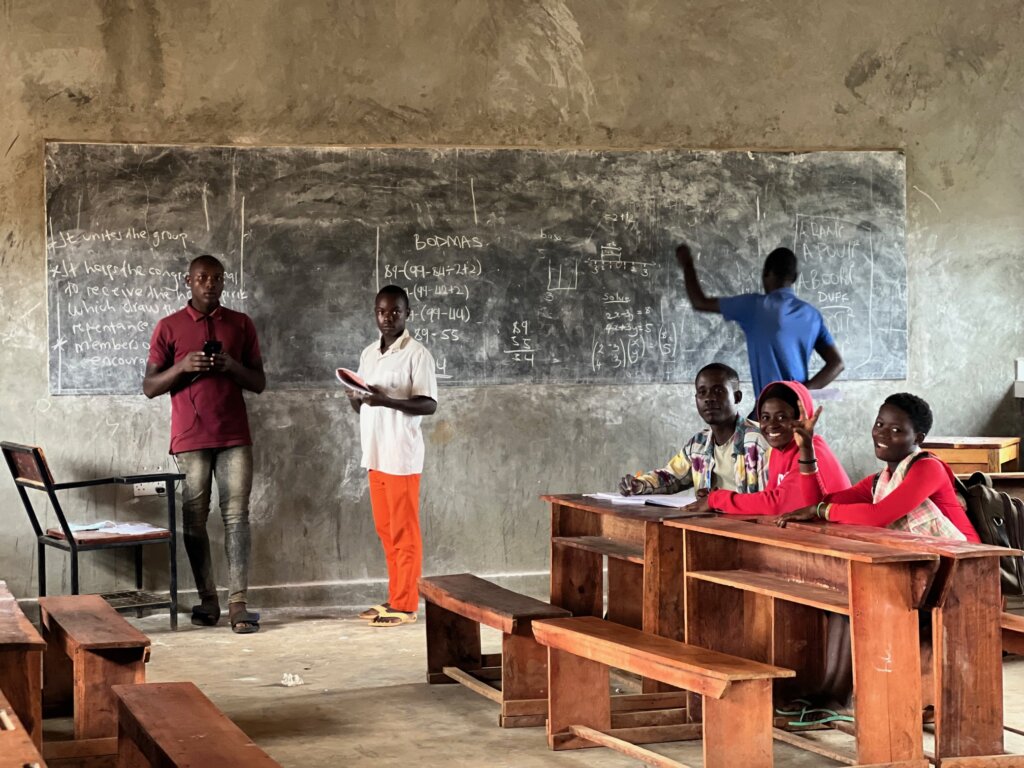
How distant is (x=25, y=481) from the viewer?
632 cm

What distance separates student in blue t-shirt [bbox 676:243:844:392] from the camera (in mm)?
6898

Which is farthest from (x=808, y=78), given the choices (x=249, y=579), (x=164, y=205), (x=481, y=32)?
(x=249, y=579)

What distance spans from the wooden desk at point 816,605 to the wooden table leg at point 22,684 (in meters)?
2.01

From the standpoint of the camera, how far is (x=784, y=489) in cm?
462

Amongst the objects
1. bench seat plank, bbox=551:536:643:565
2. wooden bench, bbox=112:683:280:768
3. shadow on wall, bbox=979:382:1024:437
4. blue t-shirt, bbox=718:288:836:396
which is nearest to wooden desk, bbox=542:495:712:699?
bench seat plank, bbox=551:536:643:565

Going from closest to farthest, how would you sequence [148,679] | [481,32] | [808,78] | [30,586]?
[148,679] < [30,586] < [481,32] < [808,78]

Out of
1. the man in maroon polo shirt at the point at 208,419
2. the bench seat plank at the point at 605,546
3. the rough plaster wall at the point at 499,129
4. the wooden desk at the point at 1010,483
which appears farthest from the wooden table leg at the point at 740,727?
the rough plaster wall at the point at 499,129

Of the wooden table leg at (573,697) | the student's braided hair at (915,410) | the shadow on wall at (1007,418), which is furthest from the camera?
the shadow on wall at (1007,418)

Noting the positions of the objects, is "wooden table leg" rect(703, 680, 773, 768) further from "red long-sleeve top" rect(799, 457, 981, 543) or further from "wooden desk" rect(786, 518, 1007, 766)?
"red long-sleeve top" rect(799, 457, 981, 543)

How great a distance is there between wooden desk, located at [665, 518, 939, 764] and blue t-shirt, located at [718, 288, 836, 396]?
7.86ft

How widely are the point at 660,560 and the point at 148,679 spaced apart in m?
2.18

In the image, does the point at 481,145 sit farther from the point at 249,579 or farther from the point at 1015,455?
the point at 1015,455

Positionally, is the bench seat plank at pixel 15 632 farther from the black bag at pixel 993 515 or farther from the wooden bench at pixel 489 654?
the black bag at pixel 993 515

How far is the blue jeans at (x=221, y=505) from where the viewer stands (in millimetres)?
6629
